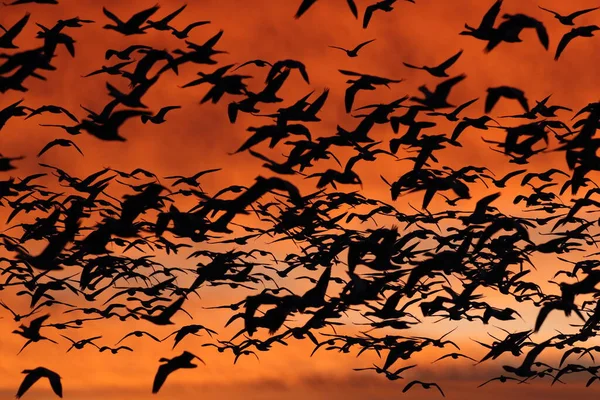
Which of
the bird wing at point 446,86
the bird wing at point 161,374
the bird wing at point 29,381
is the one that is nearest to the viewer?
the bird wing at point 446,86

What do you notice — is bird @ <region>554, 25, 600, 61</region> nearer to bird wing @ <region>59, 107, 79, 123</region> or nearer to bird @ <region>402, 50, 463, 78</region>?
bird @ <region>402, 50, 463, 78</region>

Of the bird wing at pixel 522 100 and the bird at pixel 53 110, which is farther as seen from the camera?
the bird at pixel 53 110

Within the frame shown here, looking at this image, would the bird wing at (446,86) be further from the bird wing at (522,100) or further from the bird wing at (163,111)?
the bird wing at (163,111)

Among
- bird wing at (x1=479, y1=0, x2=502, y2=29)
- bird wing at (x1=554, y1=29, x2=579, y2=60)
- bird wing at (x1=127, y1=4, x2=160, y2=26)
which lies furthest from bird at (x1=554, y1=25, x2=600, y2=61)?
bird wing at (x1=127, y1=4, x2=160, y2=26)

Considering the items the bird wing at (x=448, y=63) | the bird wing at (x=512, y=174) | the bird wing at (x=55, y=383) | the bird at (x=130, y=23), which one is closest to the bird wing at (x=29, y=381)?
the bird wing at (x=55, y=383)

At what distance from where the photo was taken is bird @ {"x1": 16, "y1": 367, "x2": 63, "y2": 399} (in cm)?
1583

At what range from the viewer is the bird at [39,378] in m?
15.8

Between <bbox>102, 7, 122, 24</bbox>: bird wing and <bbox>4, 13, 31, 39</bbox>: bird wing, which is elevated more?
<bbox>4, 13, 31, 39</bbox>: bird wing

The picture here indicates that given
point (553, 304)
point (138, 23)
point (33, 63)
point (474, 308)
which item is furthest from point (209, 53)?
point (474, 308)

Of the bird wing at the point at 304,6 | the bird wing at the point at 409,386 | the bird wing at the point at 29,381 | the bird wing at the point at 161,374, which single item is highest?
the bird wing at the point at 304,6

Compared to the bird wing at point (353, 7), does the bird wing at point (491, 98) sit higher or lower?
lower

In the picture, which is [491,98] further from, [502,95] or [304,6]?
[304,6]

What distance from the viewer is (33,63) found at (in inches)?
622

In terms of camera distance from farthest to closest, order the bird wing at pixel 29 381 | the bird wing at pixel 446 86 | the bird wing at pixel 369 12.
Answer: the bird wing at pixel 369 12
the bird wing at pixel 29 381
the bird wing at pixel 446 86
